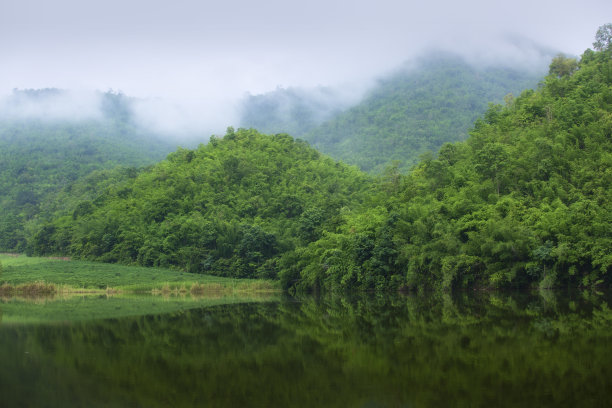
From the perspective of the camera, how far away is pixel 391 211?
5297 centimetres

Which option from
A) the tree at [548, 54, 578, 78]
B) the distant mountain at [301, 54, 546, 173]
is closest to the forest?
the tree at [548, 54, 578, 78]

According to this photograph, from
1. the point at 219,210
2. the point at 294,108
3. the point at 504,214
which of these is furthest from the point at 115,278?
the point at 294,108

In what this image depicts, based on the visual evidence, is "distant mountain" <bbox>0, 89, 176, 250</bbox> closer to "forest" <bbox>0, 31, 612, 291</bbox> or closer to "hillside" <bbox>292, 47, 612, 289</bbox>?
"forest" <bbox>0, 31, 612, 291</bbox>

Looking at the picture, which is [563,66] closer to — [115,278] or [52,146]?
[115,278]

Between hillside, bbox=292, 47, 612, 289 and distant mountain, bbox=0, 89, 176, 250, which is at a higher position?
distant mountain, bbox=0, 89, 176, 250

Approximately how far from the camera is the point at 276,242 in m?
67.2

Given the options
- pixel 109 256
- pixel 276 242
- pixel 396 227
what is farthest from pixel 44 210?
pixel 396 227

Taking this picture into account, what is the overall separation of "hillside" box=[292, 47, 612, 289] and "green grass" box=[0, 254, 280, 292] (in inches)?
287

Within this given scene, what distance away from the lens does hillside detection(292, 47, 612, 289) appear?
41.6 meters

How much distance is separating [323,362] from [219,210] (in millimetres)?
63145

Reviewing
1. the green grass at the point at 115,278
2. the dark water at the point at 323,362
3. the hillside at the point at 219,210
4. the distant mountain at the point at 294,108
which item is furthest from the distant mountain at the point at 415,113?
the dark water at the point at 323,362

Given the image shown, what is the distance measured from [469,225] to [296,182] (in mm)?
41581

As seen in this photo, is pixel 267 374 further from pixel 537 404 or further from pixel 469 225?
pixel 469 225

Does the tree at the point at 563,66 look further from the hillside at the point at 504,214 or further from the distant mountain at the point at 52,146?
the distant mountain at the point at 52,146
